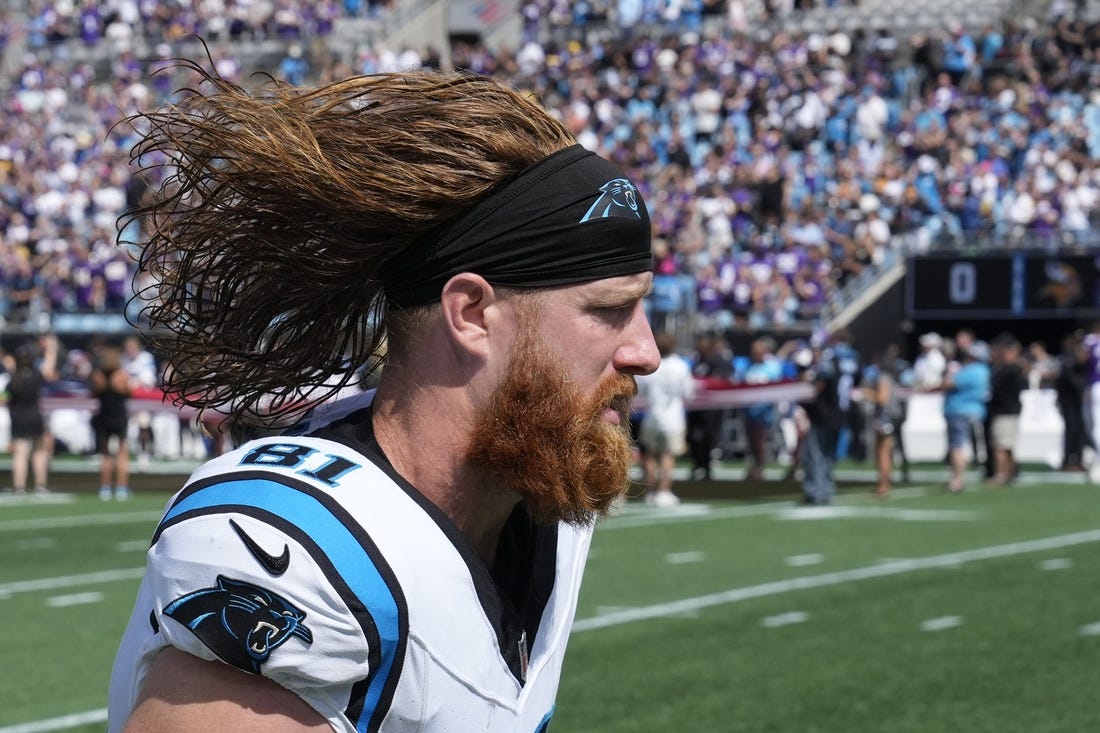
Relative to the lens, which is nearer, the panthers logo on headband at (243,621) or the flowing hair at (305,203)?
the panthers logo on headband at (243,621)

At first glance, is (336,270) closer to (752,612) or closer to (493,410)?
(493,410)

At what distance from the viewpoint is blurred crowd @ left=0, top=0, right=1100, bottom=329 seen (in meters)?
26.9

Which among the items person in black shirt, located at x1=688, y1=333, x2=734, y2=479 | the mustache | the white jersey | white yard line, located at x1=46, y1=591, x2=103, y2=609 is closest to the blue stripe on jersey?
the white jersey

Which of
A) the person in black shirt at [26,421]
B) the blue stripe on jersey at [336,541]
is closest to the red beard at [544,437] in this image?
the blue stripe on jersey at [336,541]

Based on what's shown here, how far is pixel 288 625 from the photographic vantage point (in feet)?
5.94

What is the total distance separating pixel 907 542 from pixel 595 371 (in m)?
11.6

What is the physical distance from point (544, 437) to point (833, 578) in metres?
9.40

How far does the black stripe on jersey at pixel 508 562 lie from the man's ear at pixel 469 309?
0.18 meters

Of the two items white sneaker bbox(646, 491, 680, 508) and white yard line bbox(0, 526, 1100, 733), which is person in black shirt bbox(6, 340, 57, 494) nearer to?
white sneaker bbox(646, 491, 680, 508)

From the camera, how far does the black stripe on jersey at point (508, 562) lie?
2.08 m

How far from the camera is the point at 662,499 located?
56.0ft

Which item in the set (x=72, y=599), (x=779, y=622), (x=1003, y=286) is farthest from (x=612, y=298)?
(x=1003, y=286)

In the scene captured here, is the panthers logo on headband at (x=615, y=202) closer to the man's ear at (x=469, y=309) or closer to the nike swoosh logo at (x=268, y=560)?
the man's ear at (x=469, y=309)

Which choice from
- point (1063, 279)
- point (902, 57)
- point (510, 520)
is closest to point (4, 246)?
point (902, 57)
